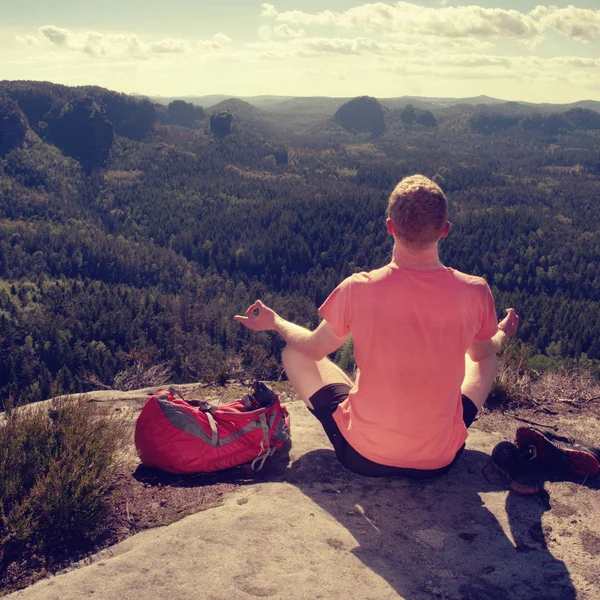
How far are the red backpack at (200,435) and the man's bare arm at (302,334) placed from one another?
1.14 metres

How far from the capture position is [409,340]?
4336 millimetres

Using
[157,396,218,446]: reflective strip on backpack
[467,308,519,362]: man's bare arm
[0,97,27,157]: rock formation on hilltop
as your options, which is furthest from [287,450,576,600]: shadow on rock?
[0,97,27,157]: rock formation on hilltop

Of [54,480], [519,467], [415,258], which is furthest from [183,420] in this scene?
[519,467]

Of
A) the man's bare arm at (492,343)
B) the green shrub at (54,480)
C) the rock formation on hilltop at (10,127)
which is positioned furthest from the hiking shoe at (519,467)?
the rock formation on hilltop at (10,127)

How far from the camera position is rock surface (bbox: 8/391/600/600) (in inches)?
157

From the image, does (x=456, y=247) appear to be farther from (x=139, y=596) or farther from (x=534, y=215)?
(x=139, y=596)

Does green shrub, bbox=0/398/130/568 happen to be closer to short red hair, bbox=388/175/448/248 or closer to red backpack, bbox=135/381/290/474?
red backpack, bbox=135/381/290/474

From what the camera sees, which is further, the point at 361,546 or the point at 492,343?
the point at 492,343

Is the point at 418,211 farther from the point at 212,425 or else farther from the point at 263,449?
the point at 263,449

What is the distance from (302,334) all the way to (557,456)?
3.01 meters

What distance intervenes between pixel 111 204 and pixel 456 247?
103898 millimetres

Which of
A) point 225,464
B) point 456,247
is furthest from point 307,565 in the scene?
point 456,247

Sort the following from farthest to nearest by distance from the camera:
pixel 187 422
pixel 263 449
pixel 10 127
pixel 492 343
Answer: pixel 10 127
pixel 263 449
pixel 187 422
pixel 492 343

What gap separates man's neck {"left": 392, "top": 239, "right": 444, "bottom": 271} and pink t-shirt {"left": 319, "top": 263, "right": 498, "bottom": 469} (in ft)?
0.21
